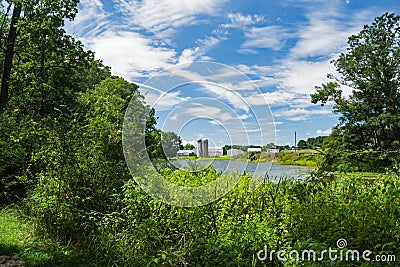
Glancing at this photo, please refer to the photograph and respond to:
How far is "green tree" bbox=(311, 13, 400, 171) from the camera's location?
748 inches

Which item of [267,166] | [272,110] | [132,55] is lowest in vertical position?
[267,166]

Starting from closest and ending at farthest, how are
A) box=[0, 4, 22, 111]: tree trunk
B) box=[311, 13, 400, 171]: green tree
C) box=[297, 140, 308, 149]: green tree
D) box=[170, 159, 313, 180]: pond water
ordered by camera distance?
box=[170, 159, 313, 180]: pond water → box=[297, 140, 308, 149]: green tree → box=[0, 4, 22, 111]: tree trunk → box=[311, 13, 400, 171]: green tree

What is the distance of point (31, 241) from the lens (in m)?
4.26

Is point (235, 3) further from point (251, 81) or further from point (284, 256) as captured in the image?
point (284, 256)

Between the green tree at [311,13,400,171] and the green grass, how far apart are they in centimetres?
1656

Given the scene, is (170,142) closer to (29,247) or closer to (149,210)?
(149,210)

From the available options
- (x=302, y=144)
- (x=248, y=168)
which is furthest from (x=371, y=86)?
(x=248, y=168)

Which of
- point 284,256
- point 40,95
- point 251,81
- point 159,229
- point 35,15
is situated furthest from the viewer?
point 40,95

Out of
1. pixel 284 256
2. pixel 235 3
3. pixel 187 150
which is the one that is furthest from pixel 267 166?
pixel 235 3

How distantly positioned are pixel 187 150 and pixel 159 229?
841 mm

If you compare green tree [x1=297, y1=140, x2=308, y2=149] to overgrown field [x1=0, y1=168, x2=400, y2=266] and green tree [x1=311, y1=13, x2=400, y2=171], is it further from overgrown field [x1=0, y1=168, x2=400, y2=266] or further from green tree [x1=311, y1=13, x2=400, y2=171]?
green tree [x1=311, y1=13, x2=400, y2=171]

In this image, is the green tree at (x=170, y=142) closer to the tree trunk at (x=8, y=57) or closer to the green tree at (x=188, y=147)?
the green tree at (x=188, y=147)

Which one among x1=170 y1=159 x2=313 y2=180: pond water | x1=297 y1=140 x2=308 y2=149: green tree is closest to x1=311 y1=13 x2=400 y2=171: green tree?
x1=297 y1=140 x2=308 y2=149: green tree

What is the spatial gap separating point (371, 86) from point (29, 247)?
64.2 ft
